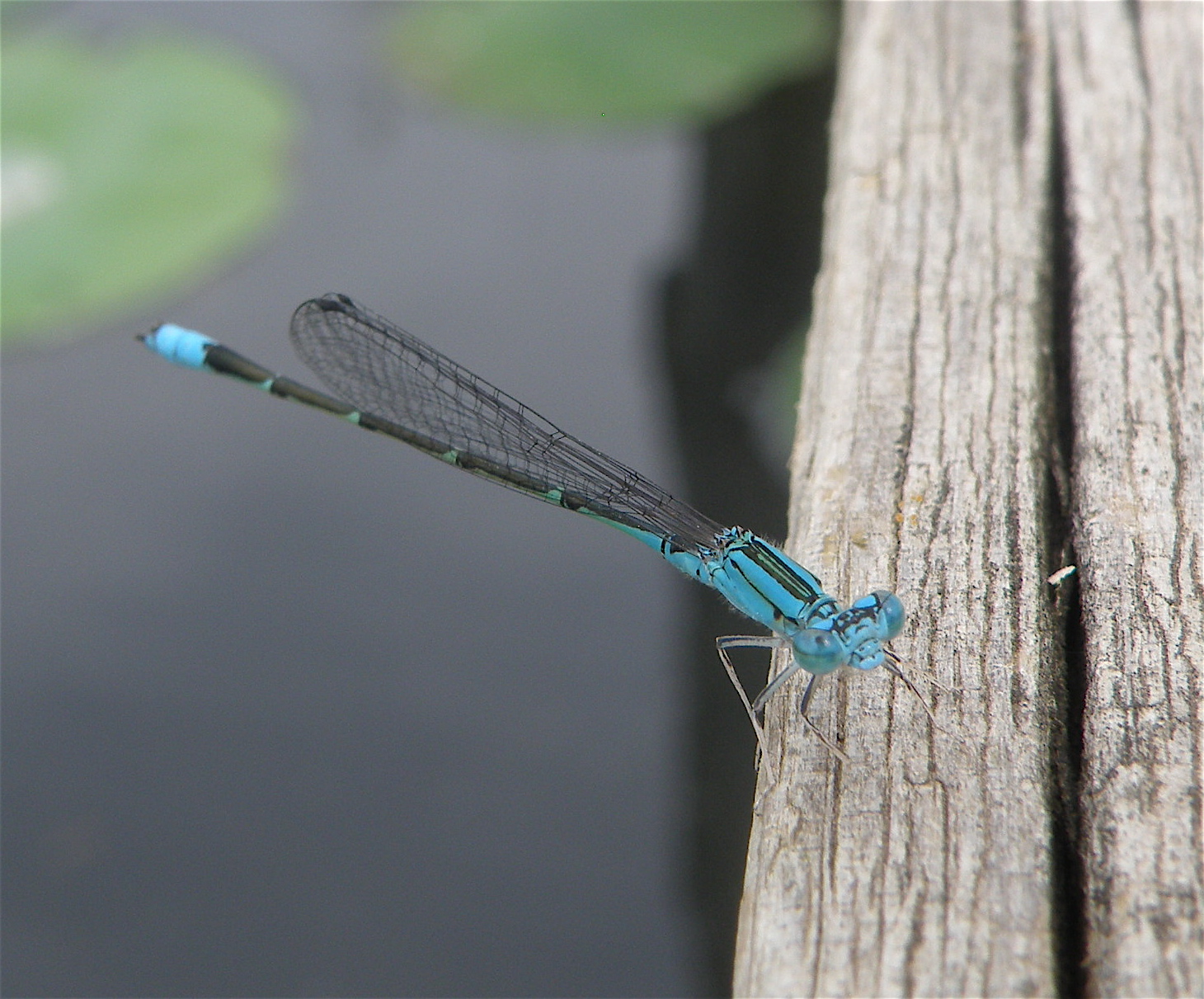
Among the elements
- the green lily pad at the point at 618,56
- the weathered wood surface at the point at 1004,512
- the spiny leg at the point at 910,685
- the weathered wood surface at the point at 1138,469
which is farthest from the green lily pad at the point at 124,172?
the spiny leg at the point at 910,685

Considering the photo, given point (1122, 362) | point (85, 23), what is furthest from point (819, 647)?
point (85, 23)

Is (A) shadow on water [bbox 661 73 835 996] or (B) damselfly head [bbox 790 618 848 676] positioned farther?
(A) shadow on water [bbox 661 73 835 996]

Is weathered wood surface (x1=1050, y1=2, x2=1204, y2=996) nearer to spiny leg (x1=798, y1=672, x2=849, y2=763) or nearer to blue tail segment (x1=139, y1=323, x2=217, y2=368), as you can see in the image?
spiny leg (x1=798, y1=672, x2=849, y2=763)

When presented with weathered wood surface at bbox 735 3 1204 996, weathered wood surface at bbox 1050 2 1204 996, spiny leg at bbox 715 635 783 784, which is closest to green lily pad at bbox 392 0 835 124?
weathered wood surface at bbox 735 3 1204 996

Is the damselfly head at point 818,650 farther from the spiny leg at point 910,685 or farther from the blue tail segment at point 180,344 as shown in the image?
the blue tail segment at point 180,344

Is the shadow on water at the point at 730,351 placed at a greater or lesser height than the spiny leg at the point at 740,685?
greater

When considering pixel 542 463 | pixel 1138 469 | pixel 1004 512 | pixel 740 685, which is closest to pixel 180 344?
pixel 542 463

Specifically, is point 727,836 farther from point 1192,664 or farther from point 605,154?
point 605,154
